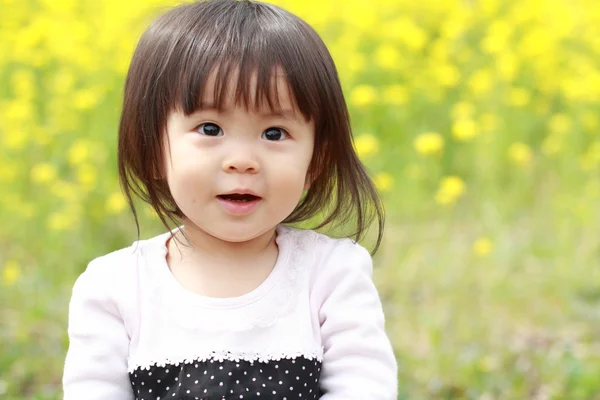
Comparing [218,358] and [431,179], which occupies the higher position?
[431,179]

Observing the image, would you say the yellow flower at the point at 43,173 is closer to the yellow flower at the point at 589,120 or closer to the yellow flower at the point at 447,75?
the yellow flower at the point at 447,75

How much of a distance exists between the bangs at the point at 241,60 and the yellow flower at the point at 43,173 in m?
1.99

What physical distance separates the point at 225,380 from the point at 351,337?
25 cm

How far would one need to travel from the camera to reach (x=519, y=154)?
3875 mm

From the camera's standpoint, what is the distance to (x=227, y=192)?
5.78ft

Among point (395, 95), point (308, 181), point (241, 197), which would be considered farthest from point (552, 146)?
point (241, 197)

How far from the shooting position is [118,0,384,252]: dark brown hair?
1743 mm

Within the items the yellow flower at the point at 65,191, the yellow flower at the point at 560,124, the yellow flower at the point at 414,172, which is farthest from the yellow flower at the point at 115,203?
the yellow flower at the point at 560,124

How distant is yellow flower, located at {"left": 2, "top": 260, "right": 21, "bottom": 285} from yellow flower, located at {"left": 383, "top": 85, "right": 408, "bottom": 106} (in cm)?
167

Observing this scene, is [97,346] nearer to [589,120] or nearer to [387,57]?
[387,57]

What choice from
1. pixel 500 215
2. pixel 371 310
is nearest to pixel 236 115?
pixel 371 310

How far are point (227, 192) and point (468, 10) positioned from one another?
118 inches

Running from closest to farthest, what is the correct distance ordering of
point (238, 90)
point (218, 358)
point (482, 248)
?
1. point (238, 90)
2. point (218, 358)
3. point (482, 248)

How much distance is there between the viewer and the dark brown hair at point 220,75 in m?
1.74
